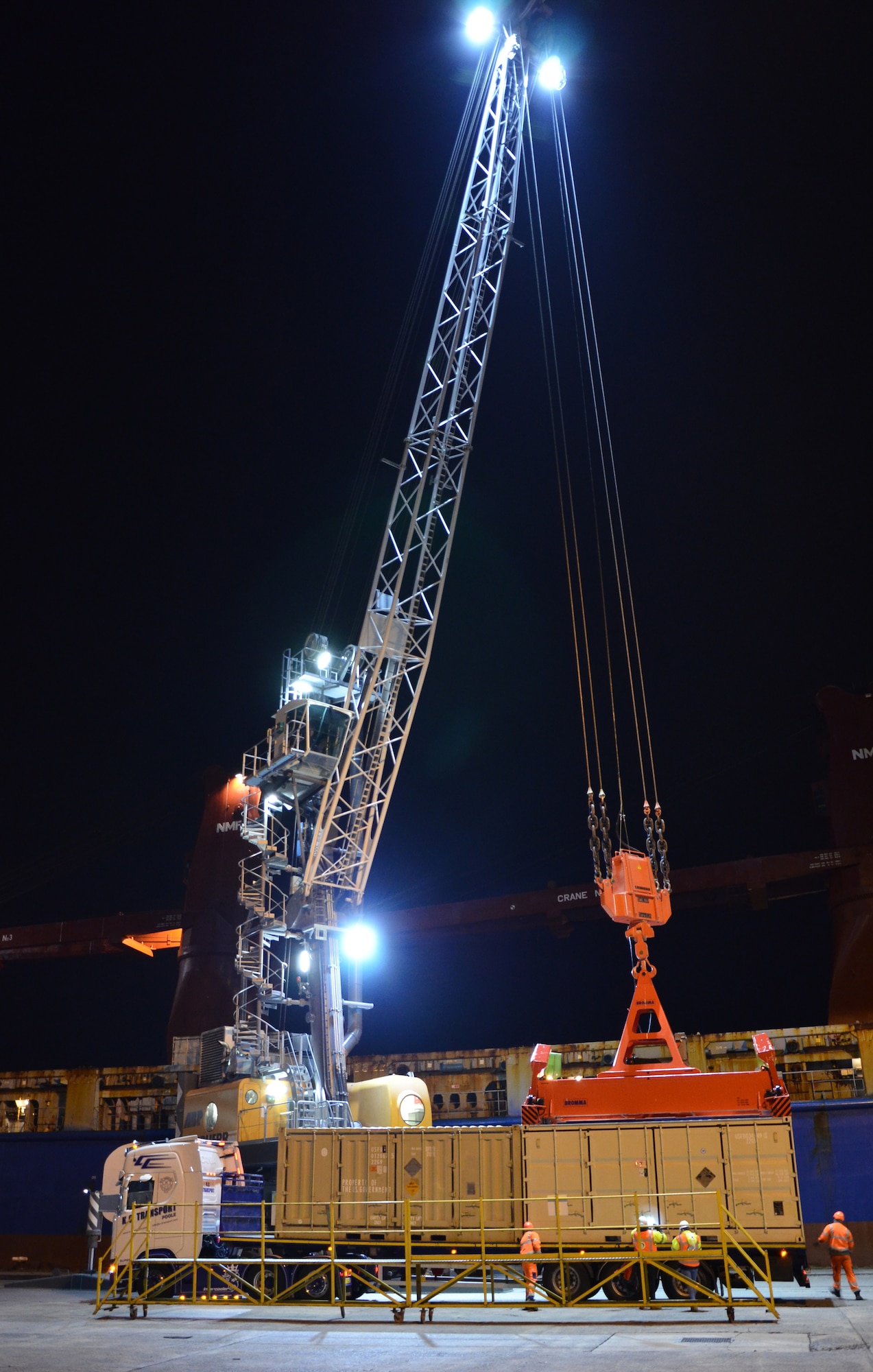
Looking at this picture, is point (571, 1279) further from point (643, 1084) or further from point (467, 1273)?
point (643, 1084)

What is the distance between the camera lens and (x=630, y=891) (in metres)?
22.6

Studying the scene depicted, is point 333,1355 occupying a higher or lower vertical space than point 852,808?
lower

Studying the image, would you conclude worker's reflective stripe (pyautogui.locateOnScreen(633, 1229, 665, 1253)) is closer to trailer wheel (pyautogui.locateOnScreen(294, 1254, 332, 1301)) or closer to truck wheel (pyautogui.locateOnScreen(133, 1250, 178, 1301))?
trailer wheel (pyautogui.locateOnScreen(294, 1254, 332, 1301))

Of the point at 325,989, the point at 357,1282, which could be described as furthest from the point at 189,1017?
the point at 357,1282

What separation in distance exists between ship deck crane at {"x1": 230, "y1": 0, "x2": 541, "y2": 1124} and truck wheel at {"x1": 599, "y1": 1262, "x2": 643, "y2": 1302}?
1634 centimetres

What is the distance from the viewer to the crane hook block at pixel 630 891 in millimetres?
22594

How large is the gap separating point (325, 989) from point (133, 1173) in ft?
32.5

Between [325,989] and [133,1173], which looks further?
[325,989]

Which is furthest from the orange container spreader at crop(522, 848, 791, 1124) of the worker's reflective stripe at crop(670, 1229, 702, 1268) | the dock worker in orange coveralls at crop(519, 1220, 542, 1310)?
the worker's reflective stripe at crop(670, 1229, 702, 1268)

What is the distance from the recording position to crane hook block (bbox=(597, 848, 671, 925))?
22594 millimetres

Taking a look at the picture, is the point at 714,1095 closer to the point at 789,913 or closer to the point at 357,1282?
the point at 357,1282

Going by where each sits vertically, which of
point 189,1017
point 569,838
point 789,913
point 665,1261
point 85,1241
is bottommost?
point 85,1241

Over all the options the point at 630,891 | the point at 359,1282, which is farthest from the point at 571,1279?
the point at 630,891

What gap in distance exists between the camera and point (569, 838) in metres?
63.4
